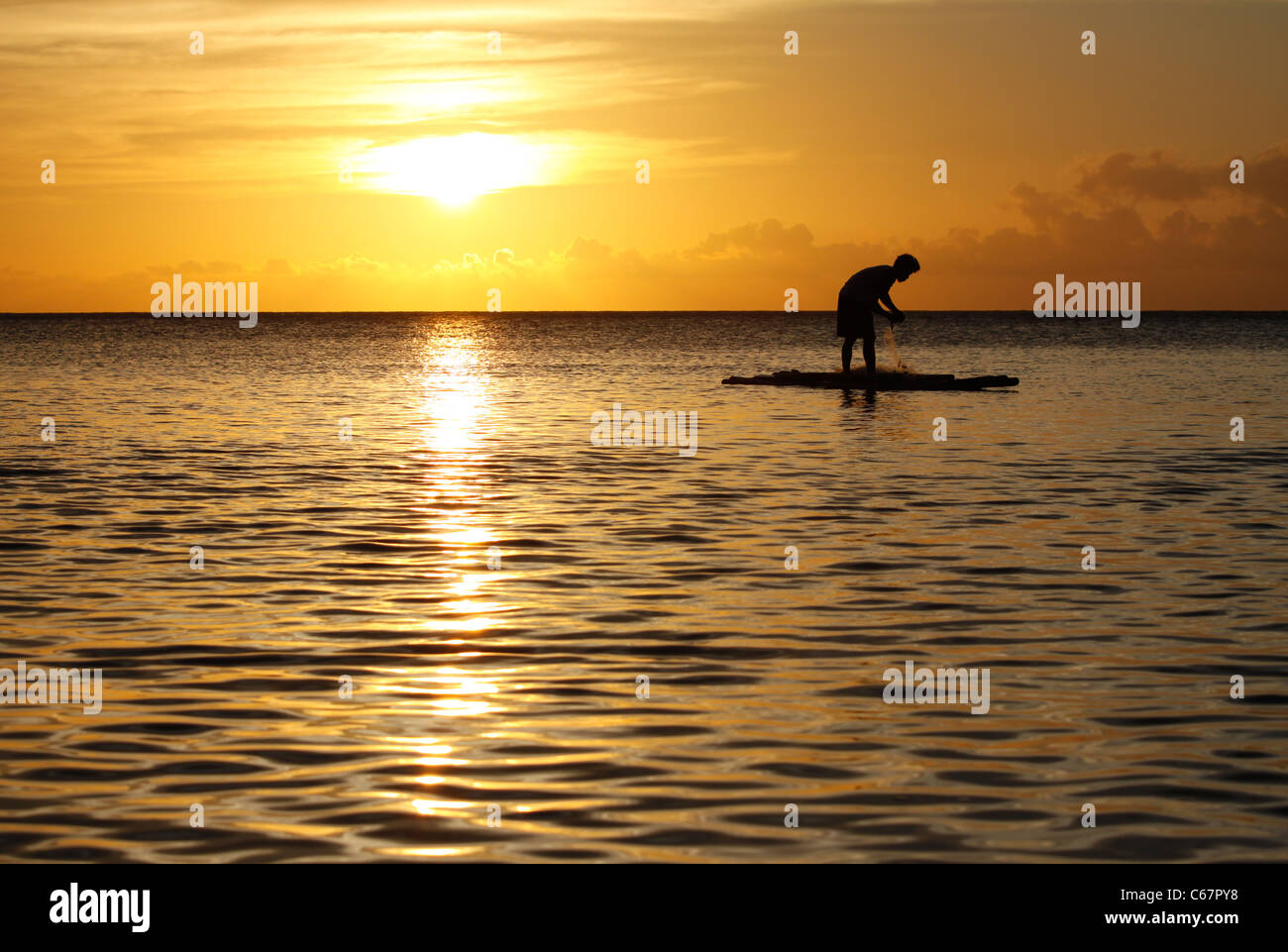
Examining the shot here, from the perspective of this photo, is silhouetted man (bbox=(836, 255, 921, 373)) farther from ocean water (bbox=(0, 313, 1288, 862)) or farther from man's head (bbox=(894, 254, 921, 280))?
ocean water (bbox=(0, 313, 1288, 862))

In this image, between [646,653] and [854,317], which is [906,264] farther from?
[646,653]

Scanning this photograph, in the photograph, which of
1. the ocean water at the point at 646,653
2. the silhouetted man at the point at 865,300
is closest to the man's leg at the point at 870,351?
the silhouetted man at the point at 865,300

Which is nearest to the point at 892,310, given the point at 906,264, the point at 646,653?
the point at 906,264

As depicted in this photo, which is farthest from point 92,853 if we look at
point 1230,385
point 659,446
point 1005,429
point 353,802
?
point 1230,385

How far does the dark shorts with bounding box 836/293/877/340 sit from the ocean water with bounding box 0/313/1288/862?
8.46 meters

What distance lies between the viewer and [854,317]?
101 ft

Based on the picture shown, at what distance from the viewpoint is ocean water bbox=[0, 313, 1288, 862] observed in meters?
6.28

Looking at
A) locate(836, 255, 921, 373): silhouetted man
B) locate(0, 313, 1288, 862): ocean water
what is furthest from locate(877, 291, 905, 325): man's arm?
locate(0, 313, 1288, 862): ocean water

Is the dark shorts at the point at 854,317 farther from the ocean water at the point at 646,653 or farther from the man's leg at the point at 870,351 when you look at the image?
the ocean water at the point at 646,653

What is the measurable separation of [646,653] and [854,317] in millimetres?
22151

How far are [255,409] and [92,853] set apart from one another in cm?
2963

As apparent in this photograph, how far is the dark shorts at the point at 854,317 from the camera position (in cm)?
3058

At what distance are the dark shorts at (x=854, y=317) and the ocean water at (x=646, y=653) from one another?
8.46 metres
